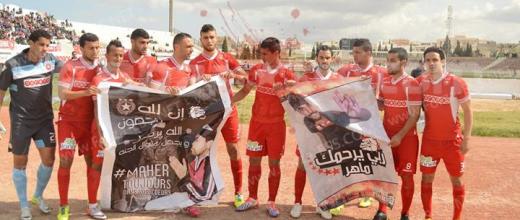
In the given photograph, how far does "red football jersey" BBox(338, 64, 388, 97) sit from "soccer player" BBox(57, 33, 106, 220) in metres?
3.40

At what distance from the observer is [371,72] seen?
688cm

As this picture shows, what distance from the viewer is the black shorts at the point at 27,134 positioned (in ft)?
20.8

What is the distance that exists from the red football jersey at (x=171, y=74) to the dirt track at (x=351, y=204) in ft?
5.66

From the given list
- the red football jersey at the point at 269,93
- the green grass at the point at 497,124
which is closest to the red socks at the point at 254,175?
the red football jersey at the point at 269,93

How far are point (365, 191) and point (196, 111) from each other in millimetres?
2378

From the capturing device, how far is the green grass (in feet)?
50.2

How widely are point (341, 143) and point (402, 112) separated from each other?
0.84 meters

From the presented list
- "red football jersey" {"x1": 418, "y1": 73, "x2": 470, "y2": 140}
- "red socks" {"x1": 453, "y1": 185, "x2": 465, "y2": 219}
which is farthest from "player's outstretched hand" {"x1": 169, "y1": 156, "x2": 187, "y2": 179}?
"red socks" {"x1": 453, "y1": 185, "x2": 465, "y2": 219}

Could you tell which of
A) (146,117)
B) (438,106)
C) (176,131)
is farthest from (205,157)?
(438,106)

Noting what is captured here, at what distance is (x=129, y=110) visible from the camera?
6227mm

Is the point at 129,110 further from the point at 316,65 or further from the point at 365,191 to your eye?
the point at 365,191

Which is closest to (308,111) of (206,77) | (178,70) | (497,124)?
(206,77)

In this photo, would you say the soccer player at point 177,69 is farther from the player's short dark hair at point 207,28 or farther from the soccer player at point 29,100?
the soccer player at point 29,100

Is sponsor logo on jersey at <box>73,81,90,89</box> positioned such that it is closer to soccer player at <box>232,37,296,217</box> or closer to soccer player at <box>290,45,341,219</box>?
soccer player at <box>232,37,296,217</box>
